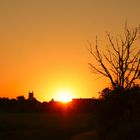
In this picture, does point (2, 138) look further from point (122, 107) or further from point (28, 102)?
point (28, 102)

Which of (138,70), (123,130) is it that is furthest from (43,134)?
(123,130)

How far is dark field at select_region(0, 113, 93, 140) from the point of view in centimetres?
5079

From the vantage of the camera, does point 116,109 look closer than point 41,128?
Yes

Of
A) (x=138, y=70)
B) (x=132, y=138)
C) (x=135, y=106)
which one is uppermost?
(x=138, y=70)

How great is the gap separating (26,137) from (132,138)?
2665 centimetres

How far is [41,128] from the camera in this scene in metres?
56.8

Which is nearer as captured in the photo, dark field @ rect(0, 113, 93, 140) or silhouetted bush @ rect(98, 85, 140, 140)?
silhouetted bush @ rect(98, 85, 140, 140)

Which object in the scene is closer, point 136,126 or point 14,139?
point 136,126

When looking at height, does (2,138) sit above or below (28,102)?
below

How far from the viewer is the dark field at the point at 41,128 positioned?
167 ft

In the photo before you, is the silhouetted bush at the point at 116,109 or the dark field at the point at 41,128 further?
the dark field at the point at 41,128

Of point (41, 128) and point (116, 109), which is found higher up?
point (41, 128)

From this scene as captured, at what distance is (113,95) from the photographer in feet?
109

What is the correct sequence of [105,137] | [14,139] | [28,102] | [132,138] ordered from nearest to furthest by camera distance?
[132,138] < [105,137] < [14,139] < [28,102]
